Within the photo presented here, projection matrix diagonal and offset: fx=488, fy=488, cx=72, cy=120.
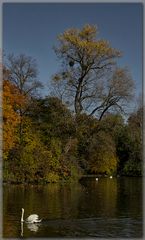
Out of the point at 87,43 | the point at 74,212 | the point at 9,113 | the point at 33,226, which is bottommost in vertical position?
the point at 33,226

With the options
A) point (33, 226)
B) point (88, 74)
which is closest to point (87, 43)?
point (88, 74)

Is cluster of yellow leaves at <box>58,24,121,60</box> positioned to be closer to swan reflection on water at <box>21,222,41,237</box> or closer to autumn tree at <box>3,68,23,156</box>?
Answer: autumn tree at <box>3,68,23,156</box>

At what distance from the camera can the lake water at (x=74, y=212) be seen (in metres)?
9.77

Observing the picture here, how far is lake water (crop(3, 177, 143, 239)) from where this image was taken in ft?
32.1

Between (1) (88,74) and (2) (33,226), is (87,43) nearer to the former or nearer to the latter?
(1) (88,74)

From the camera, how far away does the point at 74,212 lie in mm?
12500

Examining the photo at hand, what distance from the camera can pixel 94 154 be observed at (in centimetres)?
2394

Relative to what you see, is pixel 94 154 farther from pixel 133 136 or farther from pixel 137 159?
pixel 137 159

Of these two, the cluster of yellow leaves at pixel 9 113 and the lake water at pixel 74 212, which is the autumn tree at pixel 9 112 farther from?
the lake water at pixel 74 212

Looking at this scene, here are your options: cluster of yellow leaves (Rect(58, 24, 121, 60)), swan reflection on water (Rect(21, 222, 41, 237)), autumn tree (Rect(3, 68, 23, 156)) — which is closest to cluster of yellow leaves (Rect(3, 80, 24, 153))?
autumn tree (Rect(3, 68, 23, 156))

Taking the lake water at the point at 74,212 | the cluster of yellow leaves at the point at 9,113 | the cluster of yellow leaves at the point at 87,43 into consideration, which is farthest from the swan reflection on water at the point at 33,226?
the cluster of yellow leaves at the point at 87,43

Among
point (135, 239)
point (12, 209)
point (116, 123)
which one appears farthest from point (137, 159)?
point (135, 239)

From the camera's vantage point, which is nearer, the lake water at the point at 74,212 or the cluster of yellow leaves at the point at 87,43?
the lake water at the point at 74,212

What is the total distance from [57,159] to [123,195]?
641 centimetres
